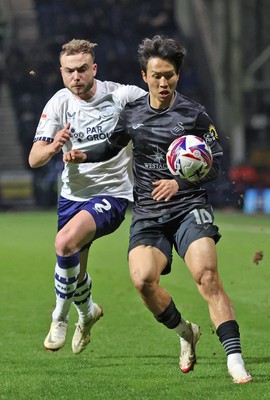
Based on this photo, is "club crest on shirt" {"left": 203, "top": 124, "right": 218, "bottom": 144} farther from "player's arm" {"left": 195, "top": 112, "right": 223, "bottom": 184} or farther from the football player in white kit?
the football player in white kit

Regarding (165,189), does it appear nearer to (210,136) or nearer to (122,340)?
(210,136)

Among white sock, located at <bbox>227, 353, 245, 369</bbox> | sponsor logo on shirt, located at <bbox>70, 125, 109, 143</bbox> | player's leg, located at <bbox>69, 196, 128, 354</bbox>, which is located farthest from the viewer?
sponsor logo on shirt, located at <bbox>70, 125, 109, 143</bbox>

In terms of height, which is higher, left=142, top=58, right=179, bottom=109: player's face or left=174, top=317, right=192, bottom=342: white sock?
left=142, top=58, right=179, bottom=109: player's face

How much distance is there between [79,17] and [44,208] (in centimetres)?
864

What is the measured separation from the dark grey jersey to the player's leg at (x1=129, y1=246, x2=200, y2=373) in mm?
320

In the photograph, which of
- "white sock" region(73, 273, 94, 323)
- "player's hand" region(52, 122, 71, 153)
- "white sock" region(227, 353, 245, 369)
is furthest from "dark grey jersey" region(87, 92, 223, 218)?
"white sock" region(73, 273, 94, 323)

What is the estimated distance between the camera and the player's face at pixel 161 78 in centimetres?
693

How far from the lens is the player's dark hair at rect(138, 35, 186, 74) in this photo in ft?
22.8

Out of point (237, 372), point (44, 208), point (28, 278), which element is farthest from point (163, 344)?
point (44, 208)

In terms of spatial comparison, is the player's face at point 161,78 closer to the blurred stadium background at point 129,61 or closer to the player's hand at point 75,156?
the player's hand at point 75,156

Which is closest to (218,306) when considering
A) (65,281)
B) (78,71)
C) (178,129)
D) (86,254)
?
(178,129)

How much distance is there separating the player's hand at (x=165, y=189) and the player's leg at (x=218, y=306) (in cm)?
37

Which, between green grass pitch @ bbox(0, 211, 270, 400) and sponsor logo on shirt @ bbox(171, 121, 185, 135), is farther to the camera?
sponsor logo on shirt @ bbox(171, 121, 185, 135)

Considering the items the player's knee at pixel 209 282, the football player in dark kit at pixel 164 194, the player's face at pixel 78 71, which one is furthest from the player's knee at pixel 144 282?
the player's face at pixel 78 71
